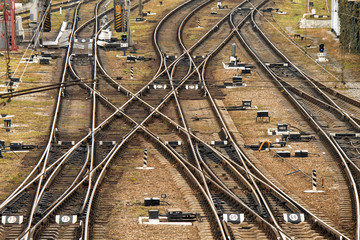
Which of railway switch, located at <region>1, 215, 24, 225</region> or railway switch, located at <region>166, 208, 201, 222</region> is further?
railway switch, located at <region>166, 208, 201, 222</region>

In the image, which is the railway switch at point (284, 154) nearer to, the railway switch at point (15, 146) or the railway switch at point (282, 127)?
the railway switch at point (282, 127)

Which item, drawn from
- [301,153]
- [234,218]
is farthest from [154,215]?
[301,153]

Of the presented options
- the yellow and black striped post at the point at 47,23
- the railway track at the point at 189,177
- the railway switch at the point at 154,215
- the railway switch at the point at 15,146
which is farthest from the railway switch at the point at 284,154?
the yellow and black striped post at the point at 47,23

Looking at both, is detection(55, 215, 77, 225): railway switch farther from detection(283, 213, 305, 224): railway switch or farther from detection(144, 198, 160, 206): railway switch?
detection(283, 213, 305, 224): railway switch

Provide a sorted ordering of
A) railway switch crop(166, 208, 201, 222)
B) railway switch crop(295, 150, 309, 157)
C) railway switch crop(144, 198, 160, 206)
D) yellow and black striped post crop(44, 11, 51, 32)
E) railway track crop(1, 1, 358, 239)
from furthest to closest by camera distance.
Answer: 1. yellow and black striped post crop(44, 11, 51, 32)
2. railway switch crop(295, 150, 309, 157)
3. railway switch crop(144, 198, 160, 206)
4. railway switch crop(166, 208, 201, 222)
5. railway track crop(1, 1, 358, 239)

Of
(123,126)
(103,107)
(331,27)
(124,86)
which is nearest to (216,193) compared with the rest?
(123,126)

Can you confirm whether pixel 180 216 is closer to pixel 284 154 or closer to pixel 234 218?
pixel 234 218

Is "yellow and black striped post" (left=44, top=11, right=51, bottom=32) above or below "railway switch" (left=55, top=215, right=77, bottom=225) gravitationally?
above

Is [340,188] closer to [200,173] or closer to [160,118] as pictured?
[200,173]

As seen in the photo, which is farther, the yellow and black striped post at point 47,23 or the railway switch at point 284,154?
the yellow and black striped post at point 47,23

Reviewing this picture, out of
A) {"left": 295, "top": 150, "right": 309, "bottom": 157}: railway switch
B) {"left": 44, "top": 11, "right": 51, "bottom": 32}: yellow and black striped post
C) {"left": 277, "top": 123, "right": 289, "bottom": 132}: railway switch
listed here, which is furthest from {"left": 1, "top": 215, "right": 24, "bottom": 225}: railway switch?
{"left": 44, "top": 11, "right": 51, "bottom": 32}: yellow and black striped post

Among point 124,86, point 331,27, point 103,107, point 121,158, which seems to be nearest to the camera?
point 121,158
